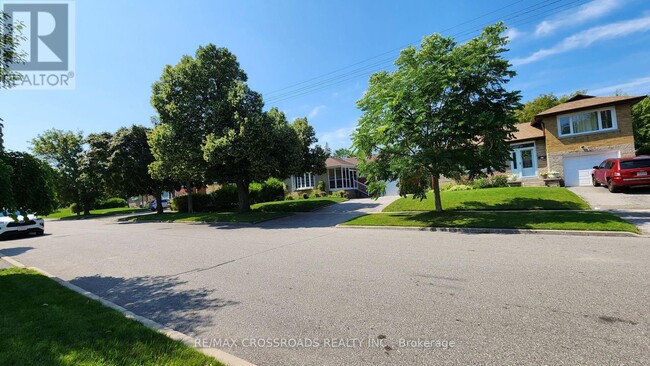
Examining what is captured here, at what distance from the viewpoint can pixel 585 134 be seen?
20.5m

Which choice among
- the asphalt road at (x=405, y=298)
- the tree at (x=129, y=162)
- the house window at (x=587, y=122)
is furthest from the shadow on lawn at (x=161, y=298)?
the house window at (x=587, y=122)

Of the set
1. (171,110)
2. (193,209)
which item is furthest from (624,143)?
(193,209)

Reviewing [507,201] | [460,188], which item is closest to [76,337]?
[507,201]

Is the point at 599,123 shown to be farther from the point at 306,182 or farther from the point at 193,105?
the point at 193,105

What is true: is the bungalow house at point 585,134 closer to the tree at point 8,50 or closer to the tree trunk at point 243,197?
the tree trunk at point 243,197

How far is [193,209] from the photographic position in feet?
96.9

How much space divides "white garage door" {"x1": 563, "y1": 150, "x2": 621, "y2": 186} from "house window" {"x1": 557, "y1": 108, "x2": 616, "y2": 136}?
1657mm

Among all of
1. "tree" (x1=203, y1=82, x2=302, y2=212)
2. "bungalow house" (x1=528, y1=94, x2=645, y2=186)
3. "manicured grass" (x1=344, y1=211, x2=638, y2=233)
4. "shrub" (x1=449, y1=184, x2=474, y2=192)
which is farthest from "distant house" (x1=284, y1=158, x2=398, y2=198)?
"manicured grass" (x1=344, y1=211, x2=638, y2=233)

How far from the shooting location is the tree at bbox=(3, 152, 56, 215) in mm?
7836

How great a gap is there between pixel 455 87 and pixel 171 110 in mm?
15734

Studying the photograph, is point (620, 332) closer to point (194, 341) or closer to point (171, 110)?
point (194, 341)

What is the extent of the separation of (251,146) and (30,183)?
9.97m

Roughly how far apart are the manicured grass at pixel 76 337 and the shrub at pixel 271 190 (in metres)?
26.5

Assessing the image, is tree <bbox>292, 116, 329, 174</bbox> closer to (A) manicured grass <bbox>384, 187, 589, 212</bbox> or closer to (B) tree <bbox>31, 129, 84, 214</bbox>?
(A) manicured grass <bbox>384, 187, 589, 212</bbox>
